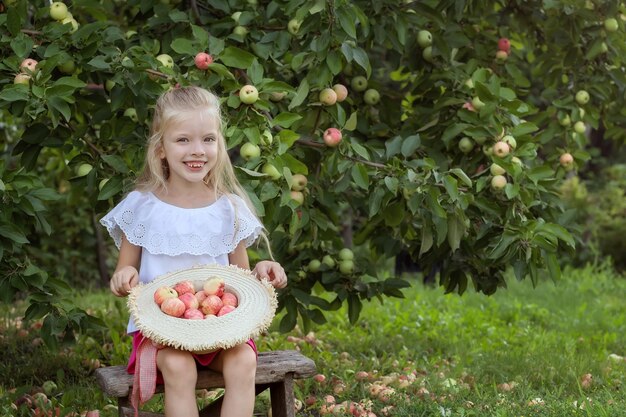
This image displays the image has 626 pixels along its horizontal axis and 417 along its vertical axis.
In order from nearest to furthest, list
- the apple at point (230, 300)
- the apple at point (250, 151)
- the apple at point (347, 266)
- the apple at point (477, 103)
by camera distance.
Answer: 1. the apple at point (230, 300)
2. the apple at point (250, 151)
3. the apple at point (477, 103)
4. the apple at point (347, 266)

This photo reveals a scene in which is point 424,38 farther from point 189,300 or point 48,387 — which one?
point 48,387

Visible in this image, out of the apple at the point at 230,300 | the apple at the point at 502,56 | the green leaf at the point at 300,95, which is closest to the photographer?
the apple at the point at 230,300

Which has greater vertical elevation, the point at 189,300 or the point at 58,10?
the point at 58,10

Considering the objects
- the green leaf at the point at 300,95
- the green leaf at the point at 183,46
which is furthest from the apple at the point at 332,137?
the green leaf at the point at 183,46

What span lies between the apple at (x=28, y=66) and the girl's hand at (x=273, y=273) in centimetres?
89

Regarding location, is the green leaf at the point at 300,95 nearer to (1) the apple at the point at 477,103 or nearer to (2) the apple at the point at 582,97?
(1) the apple at the point at 477,103

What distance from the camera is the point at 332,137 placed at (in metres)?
2.99

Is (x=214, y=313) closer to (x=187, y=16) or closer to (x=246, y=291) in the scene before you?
(x=246, y=291)

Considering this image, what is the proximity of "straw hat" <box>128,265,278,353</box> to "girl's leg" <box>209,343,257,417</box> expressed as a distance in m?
0.06

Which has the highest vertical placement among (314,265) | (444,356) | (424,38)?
(424,38)

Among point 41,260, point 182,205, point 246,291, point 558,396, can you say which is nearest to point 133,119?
point 182,205

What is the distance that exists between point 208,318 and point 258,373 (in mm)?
302

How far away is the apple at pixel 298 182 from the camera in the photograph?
296 centimetres

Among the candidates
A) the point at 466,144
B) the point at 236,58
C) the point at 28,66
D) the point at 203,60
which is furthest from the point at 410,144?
the point at 28,66
